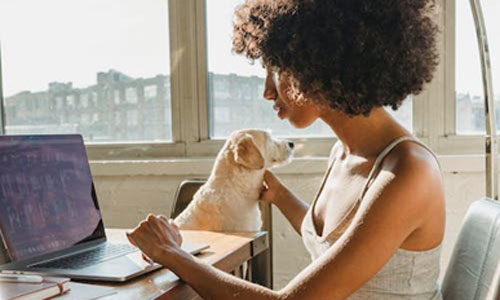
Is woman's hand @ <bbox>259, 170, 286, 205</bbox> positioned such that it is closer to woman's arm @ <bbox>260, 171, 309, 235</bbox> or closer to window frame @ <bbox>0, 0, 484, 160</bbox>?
woman's arm @ <bbox>260, 171, 309, 235</bbox>

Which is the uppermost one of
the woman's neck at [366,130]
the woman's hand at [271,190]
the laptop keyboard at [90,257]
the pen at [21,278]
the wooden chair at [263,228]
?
the woman's neck at [366,130]

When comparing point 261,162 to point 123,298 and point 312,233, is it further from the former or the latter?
point 123,298

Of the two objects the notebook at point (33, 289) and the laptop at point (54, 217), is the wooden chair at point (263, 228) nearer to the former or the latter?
the laptop at point (54, 217)

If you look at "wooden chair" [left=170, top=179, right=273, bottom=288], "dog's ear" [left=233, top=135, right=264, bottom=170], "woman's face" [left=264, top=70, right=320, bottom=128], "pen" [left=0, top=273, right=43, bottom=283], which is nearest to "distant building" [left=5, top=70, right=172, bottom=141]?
"wooden chair" [left=170, top=179, right=273, bottom=288]

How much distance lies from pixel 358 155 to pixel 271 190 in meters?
0.58

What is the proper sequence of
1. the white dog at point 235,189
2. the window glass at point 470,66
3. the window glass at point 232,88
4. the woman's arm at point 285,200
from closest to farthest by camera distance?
the woman's arm at point 285,200, the white dog at point 235,189, the window glass at point 470,66, the window glass at point 232,88

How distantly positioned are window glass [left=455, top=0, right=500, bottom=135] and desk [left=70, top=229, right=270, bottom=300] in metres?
1.41

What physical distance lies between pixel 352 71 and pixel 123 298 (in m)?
0.59

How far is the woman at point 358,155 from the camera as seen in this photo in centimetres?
87

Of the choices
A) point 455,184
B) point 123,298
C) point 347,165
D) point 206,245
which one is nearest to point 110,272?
point 123,298

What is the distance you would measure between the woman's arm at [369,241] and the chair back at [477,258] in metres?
0.15

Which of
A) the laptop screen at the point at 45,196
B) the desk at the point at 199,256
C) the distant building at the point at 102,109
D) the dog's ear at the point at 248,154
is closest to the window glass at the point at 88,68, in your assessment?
the distant building at the point at 102,109

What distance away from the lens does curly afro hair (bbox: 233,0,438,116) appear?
969 millimetres

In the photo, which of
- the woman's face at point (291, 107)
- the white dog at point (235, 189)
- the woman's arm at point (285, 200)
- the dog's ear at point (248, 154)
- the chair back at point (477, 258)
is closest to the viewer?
the chair back at point (477, 258)
